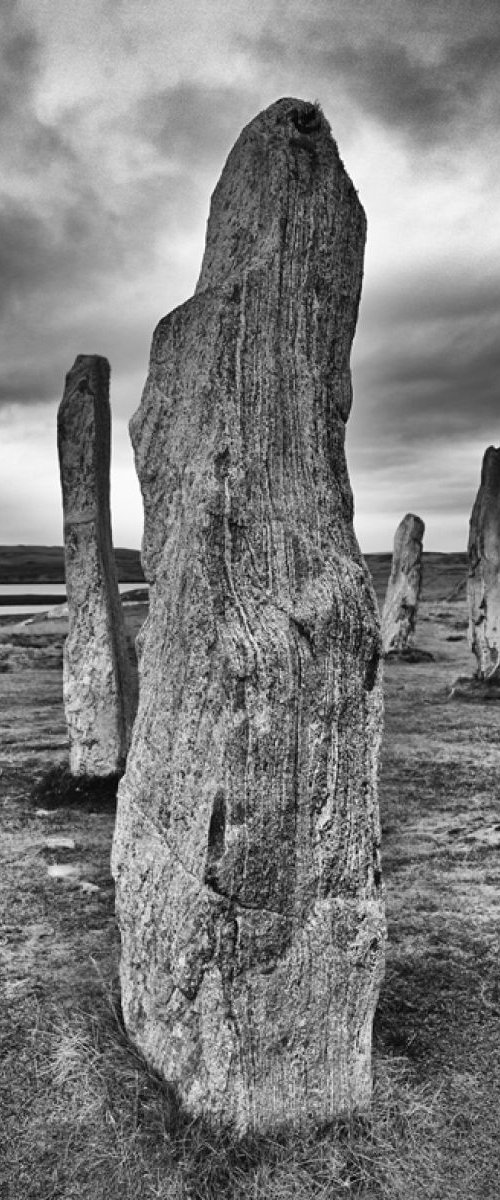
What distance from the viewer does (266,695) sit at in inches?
140

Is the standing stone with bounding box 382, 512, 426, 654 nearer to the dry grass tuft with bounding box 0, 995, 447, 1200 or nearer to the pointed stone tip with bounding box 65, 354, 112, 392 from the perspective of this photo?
the pointed stone tip with bounding box 65, 354, 112, 392

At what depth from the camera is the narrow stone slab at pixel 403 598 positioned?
64.8ft

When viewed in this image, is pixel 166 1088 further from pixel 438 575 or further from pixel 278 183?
pixel 438 575

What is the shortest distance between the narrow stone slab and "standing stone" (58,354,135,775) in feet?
38.2

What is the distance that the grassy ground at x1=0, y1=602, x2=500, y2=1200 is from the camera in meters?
3.44

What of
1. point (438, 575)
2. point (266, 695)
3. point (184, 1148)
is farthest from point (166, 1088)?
point (438, 575)

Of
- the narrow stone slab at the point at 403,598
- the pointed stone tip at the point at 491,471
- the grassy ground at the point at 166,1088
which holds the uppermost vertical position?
the pointed stone tip at the point at 491,471

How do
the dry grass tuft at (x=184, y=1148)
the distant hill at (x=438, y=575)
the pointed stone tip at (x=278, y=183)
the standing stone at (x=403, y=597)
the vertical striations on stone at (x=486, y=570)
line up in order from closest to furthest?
the dry grass tuft at (x=184, y=1148), the pointed stone tip at (x=278, y=183), the vertical striations on stone at (x=486, y=570), the standing stone at (x=403, y=597), the distant hill at (x=438, y=575)

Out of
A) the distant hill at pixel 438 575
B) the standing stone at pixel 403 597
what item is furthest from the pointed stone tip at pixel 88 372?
the distant hill at pixel 438 575

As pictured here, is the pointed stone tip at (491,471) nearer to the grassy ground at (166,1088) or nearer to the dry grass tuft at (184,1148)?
the grassy ground at (166,1088)

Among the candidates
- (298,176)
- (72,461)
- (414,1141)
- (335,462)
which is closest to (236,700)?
(335,462)

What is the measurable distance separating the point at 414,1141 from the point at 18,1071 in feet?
5.69

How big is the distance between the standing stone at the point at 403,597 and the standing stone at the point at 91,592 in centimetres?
1161

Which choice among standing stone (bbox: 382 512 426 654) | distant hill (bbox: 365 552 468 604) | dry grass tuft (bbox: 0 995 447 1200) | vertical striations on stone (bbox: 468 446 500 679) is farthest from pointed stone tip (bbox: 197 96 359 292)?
distant hill (bbox: 365 552 468 604)
